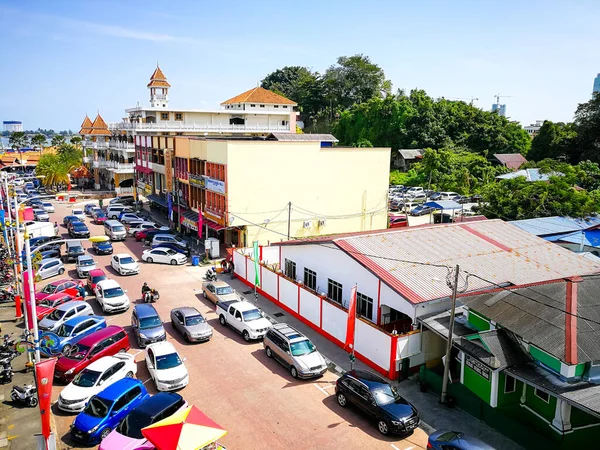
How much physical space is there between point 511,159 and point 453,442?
70.5 m

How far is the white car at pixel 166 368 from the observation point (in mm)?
18578

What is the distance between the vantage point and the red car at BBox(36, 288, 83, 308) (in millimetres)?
26297

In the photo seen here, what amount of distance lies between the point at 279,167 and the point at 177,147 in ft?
46.4

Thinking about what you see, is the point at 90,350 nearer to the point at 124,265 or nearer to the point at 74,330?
the point at 74,330

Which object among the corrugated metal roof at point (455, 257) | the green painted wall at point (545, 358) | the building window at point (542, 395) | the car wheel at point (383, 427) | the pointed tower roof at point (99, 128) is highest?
the pointed tower roof at point (99, 128)

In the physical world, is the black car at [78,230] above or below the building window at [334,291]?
below

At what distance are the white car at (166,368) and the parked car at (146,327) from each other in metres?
2.39

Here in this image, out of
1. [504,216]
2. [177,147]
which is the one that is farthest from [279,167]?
[504,216]

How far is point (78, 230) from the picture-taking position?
150 ft

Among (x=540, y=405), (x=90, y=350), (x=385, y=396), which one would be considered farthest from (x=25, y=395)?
(x=540, y=405)

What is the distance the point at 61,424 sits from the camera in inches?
650

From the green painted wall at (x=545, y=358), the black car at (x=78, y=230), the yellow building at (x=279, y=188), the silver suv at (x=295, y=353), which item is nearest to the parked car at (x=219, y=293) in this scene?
the silver suv at (x=295, y=353)

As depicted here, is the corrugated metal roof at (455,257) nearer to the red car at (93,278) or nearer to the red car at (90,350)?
the red car at (90,350)

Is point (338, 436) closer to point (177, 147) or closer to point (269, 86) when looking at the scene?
point (177, 147)
